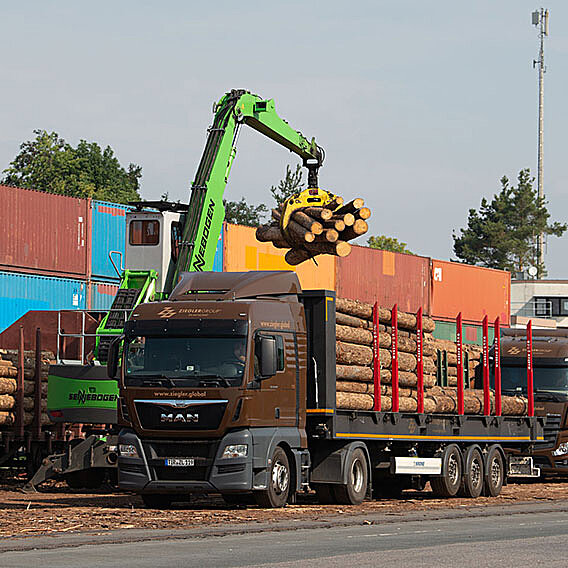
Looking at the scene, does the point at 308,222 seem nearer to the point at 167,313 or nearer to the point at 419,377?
the point at 419,377

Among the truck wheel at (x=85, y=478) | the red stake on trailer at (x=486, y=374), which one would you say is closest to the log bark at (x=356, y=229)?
the red stake on trailer at (x=486, y=374)

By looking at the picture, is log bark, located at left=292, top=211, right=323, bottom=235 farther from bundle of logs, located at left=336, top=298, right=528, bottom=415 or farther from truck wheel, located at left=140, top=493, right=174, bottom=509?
truck wheel, located at left=140, top=493, right=174, bottom=509

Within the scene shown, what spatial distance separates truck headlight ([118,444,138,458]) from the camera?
57.7 ft

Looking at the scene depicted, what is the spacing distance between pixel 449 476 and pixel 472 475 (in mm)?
812

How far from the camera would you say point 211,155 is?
71.2ft

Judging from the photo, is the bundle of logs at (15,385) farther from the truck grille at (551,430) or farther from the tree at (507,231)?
the tree at (507,231)

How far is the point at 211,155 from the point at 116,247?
651 inches

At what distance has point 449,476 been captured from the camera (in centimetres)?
2128

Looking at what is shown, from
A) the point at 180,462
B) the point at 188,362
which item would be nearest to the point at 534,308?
the point at 188,362

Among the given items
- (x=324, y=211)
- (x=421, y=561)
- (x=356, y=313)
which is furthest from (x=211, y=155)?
(x=421, y=561)

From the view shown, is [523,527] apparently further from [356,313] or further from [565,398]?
[565,398]

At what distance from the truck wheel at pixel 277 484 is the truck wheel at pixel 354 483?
3.51 ft

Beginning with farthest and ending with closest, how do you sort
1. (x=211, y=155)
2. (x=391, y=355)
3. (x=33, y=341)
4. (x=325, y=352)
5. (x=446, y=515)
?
(x=33, y=341)
(x=211, y=155)
(x=391, y=355)
(x=325, y=352)
(x=446, y=515)

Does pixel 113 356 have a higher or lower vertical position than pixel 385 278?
lower
